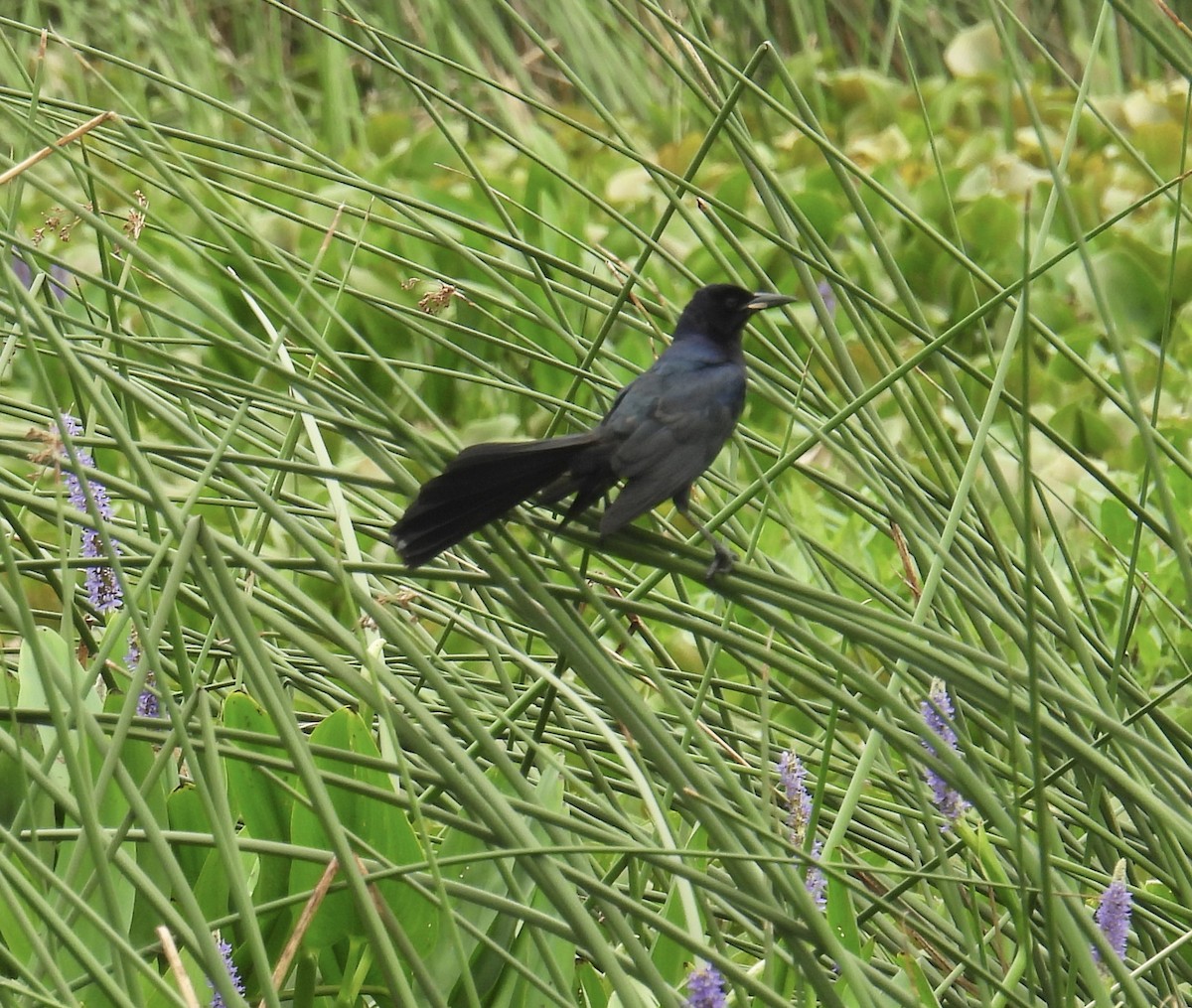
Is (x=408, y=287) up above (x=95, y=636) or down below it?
above

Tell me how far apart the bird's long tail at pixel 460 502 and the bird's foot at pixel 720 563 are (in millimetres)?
199

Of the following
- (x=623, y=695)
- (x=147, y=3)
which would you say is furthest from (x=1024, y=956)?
(x=147, y=3)

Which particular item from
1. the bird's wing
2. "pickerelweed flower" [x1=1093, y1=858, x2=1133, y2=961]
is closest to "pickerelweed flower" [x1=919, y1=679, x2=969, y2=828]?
"pickerelweed flower" [x1=1093, y1=858, x2=1133, y2=961]

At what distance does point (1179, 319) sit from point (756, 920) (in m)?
3.25

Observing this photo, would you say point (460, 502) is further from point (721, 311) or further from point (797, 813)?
point (721, 311)

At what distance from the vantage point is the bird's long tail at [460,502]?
4.65ft

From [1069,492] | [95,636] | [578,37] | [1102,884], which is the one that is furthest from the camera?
[578,37]

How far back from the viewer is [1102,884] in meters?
1.51

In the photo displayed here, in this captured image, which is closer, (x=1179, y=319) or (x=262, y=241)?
(x=262, y=241)

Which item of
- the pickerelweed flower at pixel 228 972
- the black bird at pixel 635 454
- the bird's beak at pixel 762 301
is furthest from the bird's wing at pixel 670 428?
the pickerelweed flower at pixel 228 972

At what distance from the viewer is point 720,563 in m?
1.48

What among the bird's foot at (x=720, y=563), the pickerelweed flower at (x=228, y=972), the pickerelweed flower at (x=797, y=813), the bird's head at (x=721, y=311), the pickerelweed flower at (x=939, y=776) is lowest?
the pickerelweed flower at (x=228, y=972)

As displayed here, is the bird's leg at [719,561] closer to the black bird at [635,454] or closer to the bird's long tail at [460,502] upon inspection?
the black bird at [635,454]

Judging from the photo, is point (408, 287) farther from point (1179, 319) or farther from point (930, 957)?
point (1179, 319)
